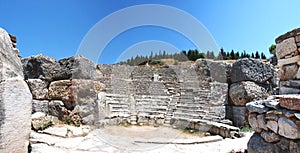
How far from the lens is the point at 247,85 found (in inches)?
207

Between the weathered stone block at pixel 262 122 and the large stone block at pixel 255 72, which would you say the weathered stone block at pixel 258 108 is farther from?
the large stone block at pixel 255 72

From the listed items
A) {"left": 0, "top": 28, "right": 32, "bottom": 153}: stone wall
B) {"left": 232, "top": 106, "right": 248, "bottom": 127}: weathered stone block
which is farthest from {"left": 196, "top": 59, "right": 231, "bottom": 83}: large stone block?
{"left": 0, "top": 28, "right": 32, "bottom": 153}: stone wall

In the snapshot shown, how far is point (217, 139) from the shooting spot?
13.2ft

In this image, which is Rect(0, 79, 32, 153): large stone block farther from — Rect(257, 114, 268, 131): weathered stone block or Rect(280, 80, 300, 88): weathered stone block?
Rect(280, 80, 300, 88): weathered stone block

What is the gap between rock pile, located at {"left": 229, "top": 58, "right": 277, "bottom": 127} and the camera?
5.23 m

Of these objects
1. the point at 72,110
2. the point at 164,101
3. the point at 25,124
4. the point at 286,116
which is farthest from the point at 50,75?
the point at 286,116

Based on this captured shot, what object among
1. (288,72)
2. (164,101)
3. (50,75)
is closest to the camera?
A: (288,72)

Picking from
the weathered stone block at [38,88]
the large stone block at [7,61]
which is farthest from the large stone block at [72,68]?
the large stone block at [7,61]

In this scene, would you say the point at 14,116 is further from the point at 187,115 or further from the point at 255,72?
the point at 255,72

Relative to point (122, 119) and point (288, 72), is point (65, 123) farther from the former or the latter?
point (288, 72)

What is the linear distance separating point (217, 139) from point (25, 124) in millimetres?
3452

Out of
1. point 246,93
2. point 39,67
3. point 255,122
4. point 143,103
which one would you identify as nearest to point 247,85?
point 246,93

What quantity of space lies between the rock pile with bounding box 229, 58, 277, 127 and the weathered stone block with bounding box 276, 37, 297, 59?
9.31 feet

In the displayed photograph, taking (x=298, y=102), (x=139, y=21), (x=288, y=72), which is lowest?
(x=298, y=102)
